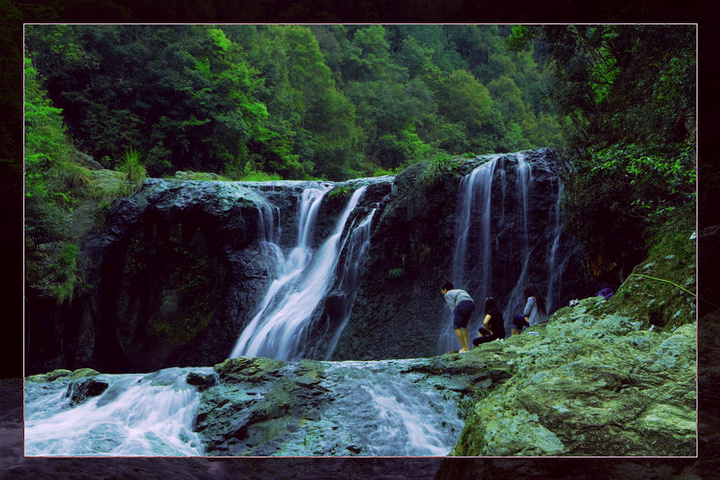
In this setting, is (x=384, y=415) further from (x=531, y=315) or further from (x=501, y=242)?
(x=501, y=242)

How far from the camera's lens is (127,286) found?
401cm

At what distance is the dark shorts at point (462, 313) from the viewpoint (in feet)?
12.7

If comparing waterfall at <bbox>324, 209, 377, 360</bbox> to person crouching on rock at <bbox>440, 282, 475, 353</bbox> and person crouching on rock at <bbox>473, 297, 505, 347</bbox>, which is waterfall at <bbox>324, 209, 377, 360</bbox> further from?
person crouching on rock at <bbox>473, 297, 505, 347</bbox>

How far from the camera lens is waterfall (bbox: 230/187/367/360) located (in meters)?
3.81

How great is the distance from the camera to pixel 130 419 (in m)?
3.73

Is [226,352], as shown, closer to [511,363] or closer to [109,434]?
[109,434]

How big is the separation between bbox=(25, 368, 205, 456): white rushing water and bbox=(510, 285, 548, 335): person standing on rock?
6.88 ft

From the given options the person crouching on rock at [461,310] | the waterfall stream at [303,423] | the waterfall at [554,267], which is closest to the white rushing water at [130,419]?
the waterfall stream at [303,423]

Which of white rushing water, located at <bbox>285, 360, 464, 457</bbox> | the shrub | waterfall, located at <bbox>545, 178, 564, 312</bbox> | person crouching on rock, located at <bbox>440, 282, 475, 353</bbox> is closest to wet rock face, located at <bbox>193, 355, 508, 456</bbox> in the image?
white rushing water, located at <bbox>285, 360, 464, 457</bbox>

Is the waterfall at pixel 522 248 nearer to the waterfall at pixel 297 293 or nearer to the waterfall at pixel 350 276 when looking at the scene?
the waterfall at pixel 350 276

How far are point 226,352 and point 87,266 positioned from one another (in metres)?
1.16

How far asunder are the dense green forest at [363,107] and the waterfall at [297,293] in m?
0.44

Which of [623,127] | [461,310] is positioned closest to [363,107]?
[461,310]
